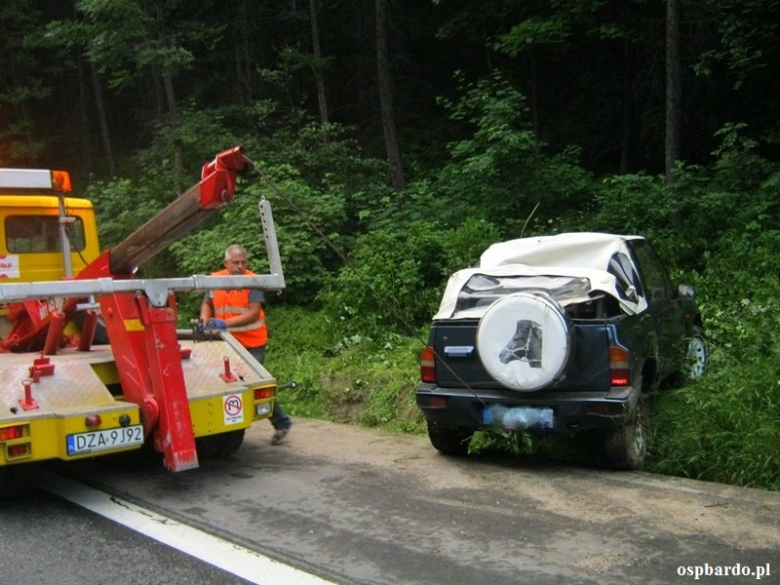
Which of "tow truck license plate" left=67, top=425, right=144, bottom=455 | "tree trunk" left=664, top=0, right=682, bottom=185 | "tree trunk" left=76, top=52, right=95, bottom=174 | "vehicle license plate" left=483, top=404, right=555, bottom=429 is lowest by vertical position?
"vehicle license plate" left=483, top=404, right=555, bottom=429

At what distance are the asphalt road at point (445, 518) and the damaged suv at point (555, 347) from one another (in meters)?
0.44

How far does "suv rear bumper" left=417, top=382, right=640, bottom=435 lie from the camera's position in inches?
215

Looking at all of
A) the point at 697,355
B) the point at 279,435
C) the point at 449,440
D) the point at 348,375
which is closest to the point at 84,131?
the point at 348,375

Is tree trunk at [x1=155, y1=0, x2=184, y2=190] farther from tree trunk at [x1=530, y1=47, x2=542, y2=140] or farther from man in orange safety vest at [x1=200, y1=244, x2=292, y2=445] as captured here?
man in orange safety vest at [x1=200, y1=244, x2=292, y2=445]

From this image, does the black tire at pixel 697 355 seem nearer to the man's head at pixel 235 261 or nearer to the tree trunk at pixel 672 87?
the man's head at pixel 235 261

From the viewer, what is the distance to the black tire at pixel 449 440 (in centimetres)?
640

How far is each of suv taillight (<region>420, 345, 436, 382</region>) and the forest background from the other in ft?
2.72

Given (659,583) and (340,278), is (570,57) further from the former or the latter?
(659,583)

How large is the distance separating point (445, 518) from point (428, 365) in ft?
5.10

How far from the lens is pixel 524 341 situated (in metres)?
5.60

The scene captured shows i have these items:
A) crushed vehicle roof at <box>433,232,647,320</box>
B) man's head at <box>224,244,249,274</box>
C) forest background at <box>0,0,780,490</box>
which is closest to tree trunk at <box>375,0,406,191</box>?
forest background at <box>0,0,780,490</box>

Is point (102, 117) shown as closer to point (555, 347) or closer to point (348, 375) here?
point (348, 375)

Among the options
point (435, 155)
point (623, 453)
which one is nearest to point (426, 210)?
point (435, 155)

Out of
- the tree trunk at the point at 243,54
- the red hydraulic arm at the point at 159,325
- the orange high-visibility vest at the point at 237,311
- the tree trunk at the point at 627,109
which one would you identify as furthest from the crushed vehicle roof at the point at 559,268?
the tree trunk at the point at 243,54
